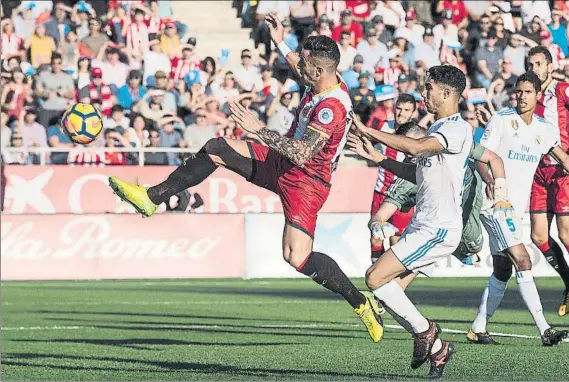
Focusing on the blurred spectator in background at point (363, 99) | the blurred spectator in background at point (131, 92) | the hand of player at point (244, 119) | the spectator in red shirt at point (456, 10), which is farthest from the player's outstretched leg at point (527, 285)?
the spectator in red shirt at point (456, 10)

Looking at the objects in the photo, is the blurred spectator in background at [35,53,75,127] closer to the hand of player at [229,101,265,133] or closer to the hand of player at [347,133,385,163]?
the hand of player at [347,133,385,163]

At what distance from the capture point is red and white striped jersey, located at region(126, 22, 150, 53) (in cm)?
2630

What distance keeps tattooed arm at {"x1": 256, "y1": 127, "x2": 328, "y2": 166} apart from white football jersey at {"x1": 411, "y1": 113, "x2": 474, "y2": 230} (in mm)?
815

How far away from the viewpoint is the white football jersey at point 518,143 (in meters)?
12.8

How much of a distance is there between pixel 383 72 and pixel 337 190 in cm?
381

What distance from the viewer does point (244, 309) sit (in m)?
16.7

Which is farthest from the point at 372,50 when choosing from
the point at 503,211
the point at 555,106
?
the point at 503,211

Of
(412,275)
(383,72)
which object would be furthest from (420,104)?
(412,275)

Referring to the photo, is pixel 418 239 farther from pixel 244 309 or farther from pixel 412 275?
pixel 244 309

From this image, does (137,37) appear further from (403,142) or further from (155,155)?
(403,142)

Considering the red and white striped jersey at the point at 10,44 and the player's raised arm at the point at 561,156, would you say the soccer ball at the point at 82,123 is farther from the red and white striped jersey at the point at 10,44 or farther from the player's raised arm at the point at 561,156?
the red and white striped jersey at the point at 10,44

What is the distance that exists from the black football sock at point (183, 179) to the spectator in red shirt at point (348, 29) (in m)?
16.8

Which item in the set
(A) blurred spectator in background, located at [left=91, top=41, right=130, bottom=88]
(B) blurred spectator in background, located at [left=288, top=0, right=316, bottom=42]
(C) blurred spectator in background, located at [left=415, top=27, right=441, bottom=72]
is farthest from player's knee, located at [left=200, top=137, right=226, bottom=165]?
(B) blurred spectator in background, located at [left=288, top=0, right=316, bottom=42]

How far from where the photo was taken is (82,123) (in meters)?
11.3
